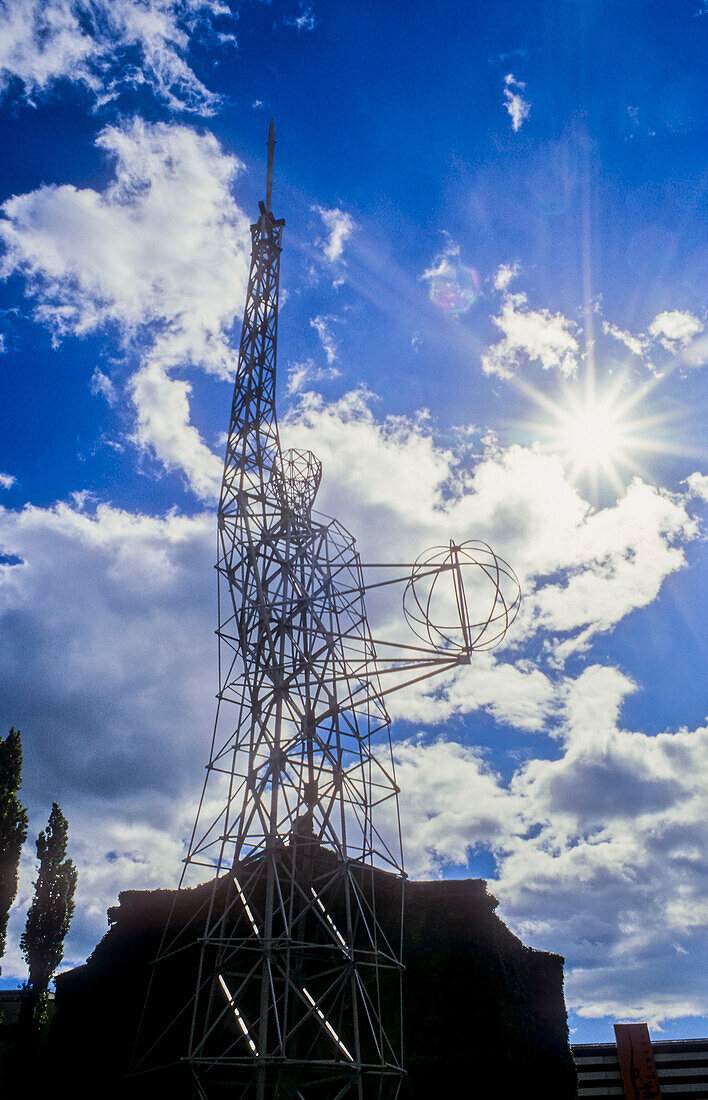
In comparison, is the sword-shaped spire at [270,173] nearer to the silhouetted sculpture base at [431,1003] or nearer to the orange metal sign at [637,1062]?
the silhouetted sculpture base at [431,1003]

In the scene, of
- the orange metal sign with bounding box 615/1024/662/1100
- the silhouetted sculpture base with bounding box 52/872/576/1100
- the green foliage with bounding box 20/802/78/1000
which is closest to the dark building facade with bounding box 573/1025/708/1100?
the orange metal sign with bounding box 615/1024/662/1100

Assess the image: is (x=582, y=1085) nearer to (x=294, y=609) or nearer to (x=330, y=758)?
(x=330, y=758)

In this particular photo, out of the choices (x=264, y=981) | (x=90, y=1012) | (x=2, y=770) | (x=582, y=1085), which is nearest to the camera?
(x=264, y=981)

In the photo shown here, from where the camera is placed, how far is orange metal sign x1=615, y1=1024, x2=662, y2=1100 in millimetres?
32562

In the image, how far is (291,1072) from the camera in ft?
49.0

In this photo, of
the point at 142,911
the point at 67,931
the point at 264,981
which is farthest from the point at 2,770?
the point at 264,981

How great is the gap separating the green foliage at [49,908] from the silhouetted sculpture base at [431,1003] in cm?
642

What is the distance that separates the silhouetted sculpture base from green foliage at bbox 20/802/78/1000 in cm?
642

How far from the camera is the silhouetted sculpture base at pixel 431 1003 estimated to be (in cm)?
2020

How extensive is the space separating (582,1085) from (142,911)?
21.7m

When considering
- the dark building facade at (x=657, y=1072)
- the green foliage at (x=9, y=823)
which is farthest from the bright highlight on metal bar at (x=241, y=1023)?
the dark building facade at (x=657, y=1072)

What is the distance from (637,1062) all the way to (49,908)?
2594 centimetres

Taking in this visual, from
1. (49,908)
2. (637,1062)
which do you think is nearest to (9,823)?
(49,908)

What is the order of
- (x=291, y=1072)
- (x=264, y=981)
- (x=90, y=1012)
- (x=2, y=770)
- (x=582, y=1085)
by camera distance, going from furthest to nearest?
(x=582, y=1085) < (x=2, y=770) < (x=90, y=1012) < (x=291, y=1072) < (x=264, y=981)
